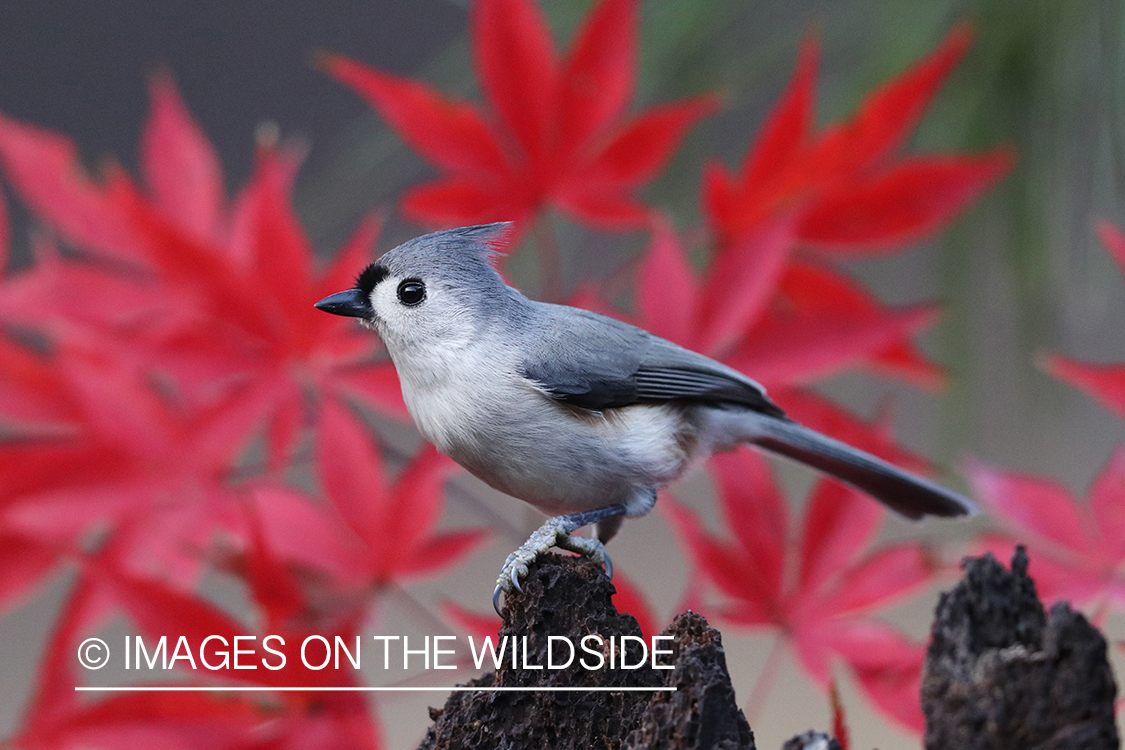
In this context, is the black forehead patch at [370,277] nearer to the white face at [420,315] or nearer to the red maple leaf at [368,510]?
the white face at [420,315]

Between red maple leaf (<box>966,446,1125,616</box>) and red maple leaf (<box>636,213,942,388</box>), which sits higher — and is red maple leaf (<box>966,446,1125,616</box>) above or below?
below

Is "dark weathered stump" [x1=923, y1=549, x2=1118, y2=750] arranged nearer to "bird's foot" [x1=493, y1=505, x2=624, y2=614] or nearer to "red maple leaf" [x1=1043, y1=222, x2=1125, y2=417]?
"bird's foot" [x1=493, y1=505, x2=624, y2=614]

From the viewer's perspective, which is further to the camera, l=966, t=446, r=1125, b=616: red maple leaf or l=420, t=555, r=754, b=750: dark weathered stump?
l=966, t=446, r=1125, b=616: red maple leaf

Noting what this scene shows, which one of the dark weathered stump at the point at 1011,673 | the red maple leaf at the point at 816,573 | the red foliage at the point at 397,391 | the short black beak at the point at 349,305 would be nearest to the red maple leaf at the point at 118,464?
the red foliage at the point at 397,391

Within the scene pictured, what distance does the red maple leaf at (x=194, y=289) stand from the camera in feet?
1.98

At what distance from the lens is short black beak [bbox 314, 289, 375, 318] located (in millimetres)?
458

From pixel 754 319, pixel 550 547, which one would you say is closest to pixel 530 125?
pixel 754 319

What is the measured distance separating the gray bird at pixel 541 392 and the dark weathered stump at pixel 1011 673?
0.54 ft

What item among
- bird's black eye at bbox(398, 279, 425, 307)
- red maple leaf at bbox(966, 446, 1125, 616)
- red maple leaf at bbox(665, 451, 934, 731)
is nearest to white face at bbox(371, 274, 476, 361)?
bird's black eye at bbox(398, 279, 425, 307)

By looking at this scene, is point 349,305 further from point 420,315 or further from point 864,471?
point 864,471

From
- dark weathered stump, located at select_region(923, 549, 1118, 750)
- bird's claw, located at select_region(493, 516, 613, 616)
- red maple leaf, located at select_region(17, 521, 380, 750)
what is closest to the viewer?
dark weathered stump, located at select_region(923, 549, 1118, 750)

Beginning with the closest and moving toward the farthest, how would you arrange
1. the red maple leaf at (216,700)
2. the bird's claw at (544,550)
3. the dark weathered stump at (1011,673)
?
1. the dark weathered stump at (1011,673)
2. the bird's claw at (544,550)
3. the red maple leaf at (216,700)

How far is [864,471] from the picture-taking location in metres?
0.53

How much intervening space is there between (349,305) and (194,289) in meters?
0.19
